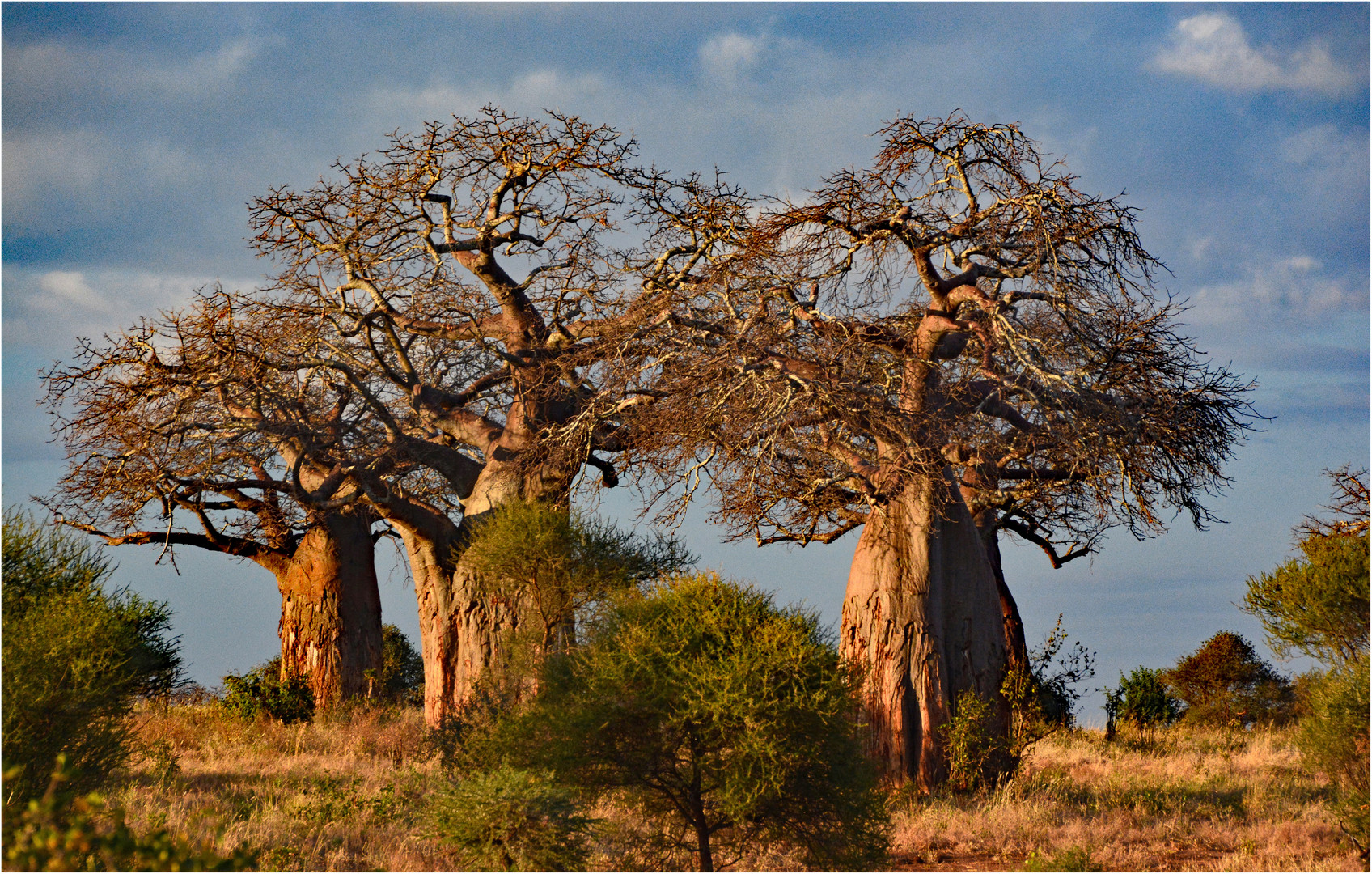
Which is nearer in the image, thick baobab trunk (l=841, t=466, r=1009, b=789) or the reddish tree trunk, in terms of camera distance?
thick baobab trunk (l=841, t=466, r=1009, b=789)

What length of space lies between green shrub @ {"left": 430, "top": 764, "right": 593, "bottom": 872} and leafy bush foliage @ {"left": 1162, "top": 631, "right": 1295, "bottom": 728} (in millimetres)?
16740

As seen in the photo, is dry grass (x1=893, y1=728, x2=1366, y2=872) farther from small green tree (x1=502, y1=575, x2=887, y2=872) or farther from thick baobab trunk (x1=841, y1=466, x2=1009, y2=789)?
small green tree (x1=502, y1=575, x2=887, y2=872)

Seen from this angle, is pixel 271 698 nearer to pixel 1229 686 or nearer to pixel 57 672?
pixel 57 672

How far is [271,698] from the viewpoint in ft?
60.8

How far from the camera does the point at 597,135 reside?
52.7 ft

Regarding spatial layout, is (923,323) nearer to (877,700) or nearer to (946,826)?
(877,700)

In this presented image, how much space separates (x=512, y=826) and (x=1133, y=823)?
284 inches

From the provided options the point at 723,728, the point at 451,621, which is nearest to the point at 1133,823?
the point at 723,728

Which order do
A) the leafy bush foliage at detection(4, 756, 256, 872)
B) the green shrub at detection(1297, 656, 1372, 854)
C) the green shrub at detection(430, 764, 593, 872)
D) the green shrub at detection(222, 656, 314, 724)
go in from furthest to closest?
the green shrub at detection(222, 656, 314, 724) < the green shrub at detection(1297, 656, 1372, 854) < the green shrub at detection(430, 764, 593, 872) < the leafy bush foliage at detection(4, 756, 256, 872)

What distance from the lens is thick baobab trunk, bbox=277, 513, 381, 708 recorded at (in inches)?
754

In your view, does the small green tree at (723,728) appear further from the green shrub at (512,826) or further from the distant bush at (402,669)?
the distant bush at (402,669)

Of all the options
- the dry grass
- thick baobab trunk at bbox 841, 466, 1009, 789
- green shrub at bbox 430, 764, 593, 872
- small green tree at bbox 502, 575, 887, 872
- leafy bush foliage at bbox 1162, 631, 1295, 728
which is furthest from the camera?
leafy bush foliage at bbox 1162, 631, 1295, 728

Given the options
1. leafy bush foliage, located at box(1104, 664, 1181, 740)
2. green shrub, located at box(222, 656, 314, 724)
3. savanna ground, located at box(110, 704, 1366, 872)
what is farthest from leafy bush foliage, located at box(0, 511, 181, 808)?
leafy bush foliage, located at box(1104, 664, 1181, 740)

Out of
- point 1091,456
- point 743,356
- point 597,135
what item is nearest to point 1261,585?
point 1091,456
